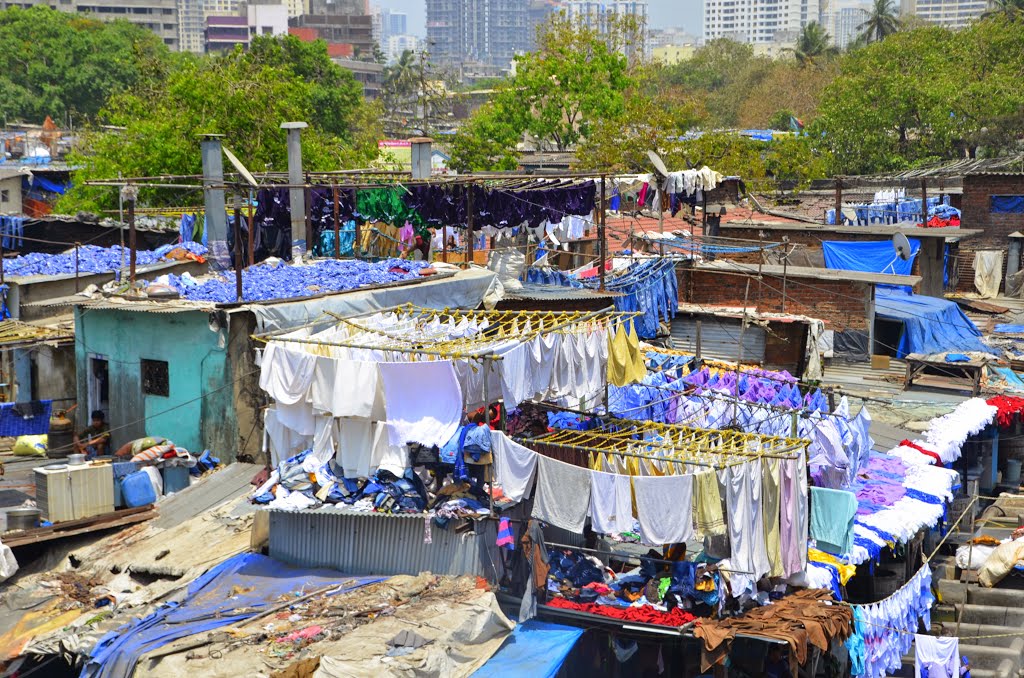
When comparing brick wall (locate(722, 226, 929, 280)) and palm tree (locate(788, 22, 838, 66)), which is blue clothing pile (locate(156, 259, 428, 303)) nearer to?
brick wall (locate(722, 226, 929, 280))

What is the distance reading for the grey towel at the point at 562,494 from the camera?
13477 mm

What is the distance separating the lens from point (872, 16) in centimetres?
9562

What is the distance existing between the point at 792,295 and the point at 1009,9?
4403 cm

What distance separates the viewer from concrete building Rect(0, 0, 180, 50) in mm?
137250

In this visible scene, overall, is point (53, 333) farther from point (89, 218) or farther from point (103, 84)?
point (103, 84)

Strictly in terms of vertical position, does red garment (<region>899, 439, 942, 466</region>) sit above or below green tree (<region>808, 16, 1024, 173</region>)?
below

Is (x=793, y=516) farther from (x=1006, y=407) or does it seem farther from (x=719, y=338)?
(x=719, y=338)

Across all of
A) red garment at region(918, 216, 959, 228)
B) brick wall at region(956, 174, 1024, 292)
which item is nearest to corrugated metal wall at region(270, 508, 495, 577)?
brick wall at region(956, 174, 1024, 292)

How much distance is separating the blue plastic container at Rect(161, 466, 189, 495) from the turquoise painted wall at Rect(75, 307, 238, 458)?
0.60 metres

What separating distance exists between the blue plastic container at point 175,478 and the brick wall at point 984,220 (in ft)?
88.4

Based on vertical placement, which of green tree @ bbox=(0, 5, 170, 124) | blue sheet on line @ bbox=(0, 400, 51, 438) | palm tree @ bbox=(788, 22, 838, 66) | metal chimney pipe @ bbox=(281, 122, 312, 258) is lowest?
blue sheet on line @ bbox=(0, 400, 51, 438)

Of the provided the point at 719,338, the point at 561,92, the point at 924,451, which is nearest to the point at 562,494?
the point at 924,451

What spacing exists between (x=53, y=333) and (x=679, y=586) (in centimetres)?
1050

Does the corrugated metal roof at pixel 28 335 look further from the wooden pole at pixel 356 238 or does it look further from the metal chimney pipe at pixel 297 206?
the wooden pole at pixel 356 238
